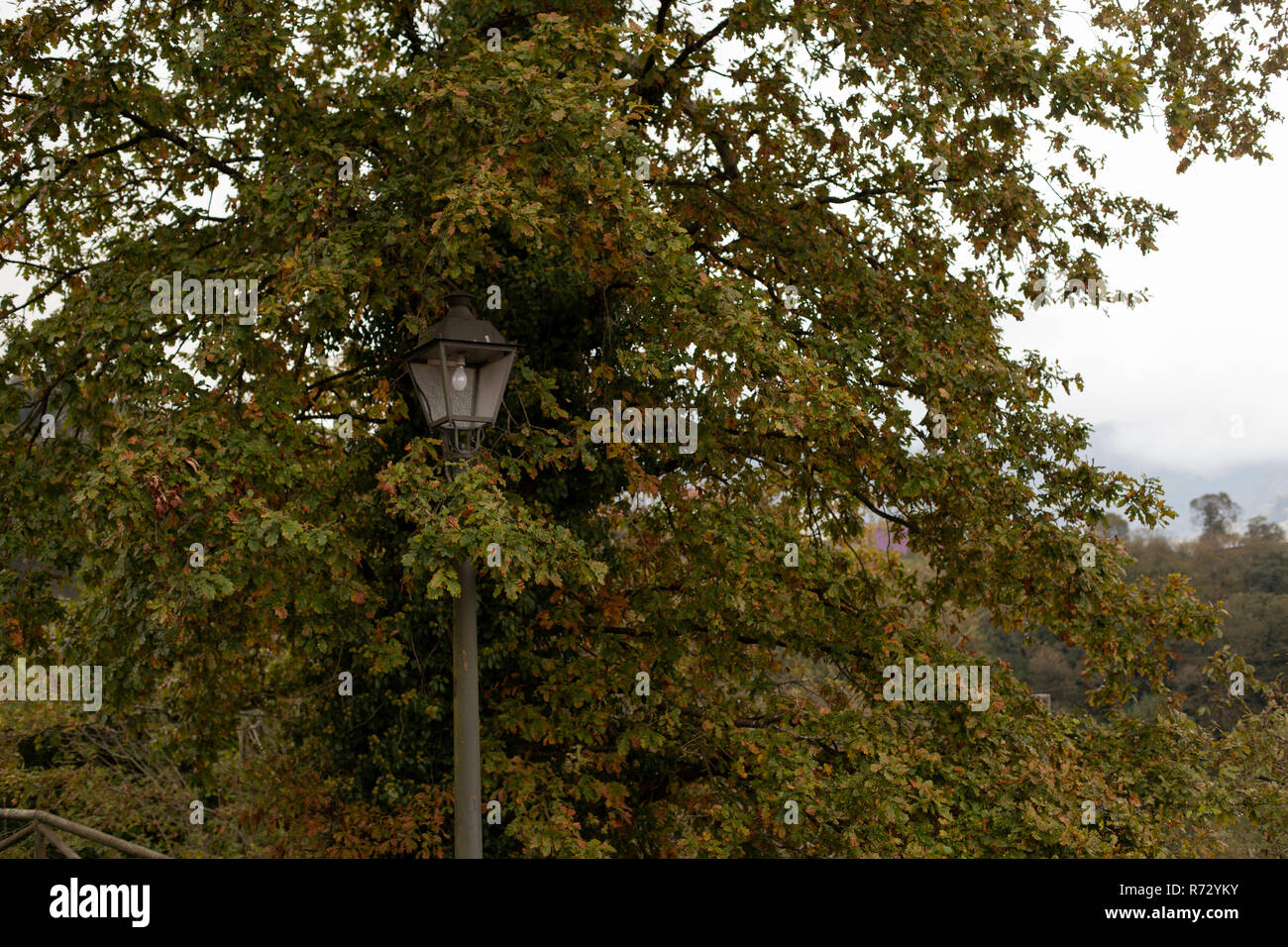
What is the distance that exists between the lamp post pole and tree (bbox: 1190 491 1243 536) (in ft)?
67.6

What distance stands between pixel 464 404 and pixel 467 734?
5.06ft

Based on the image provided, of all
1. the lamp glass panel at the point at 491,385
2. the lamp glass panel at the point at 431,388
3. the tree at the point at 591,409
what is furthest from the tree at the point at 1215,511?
the lamp glass panel at the point at 431,388

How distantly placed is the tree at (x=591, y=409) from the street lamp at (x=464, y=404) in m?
0.45

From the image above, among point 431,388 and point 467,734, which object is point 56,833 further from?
point 431,388

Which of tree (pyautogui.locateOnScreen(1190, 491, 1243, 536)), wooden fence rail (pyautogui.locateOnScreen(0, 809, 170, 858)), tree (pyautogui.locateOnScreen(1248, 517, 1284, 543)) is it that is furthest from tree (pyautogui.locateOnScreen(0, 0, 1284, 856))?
tree (pyautogui.locateOnScreen(1190, 491, 1243, 536))

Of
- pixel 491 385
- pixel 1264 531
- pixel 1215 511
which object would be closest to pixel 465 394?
pixel 491 385

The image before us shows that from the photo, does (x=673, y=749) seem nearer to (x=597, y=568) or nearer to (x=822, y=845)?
(x=822, y=845)

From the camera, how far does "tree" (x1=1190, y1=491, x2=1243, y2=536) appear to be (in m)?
23.2

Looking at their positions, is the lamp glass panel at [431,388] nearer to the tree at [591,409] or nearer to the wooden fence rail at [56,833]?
the tree at [591,409]

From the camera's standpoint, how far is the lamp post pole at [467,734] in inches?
205

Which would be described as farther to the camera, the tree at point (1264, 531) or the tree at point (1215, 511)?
the tree at point (1215, 511)

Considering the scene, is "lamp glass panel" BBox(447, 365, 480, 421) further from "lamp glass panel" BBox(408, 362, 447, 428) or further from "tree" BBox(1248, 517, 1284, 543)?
"tree" BBox(1248, 517, 1284, 543)
